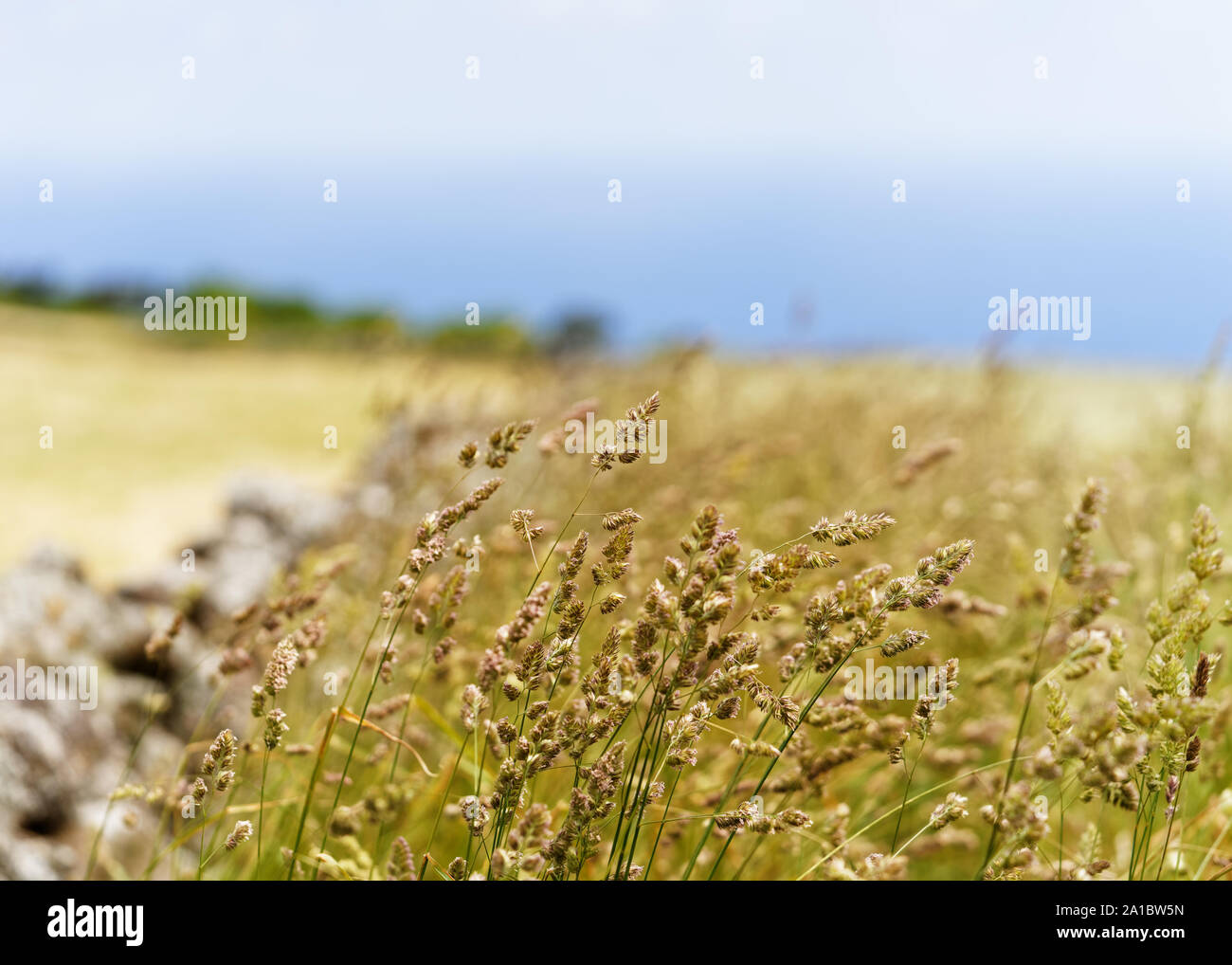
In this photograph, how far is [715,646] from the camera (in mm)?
1026

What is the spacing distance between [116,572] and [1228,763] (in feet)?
14.2

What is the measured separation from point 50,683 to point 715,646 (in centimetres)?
299

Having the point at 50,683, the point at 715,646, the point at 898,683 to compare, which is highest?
the point at 715,646

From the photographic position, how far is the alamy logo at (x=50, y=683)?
2.94 metres

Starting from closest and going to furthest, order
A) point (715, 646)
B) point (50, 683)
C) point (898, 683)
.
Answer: point (715, 646)
point (898, 683)
point (50, 683)

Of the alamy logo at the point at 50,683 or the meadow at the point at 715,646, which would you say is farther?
the alamy logo at the point at 50,683
